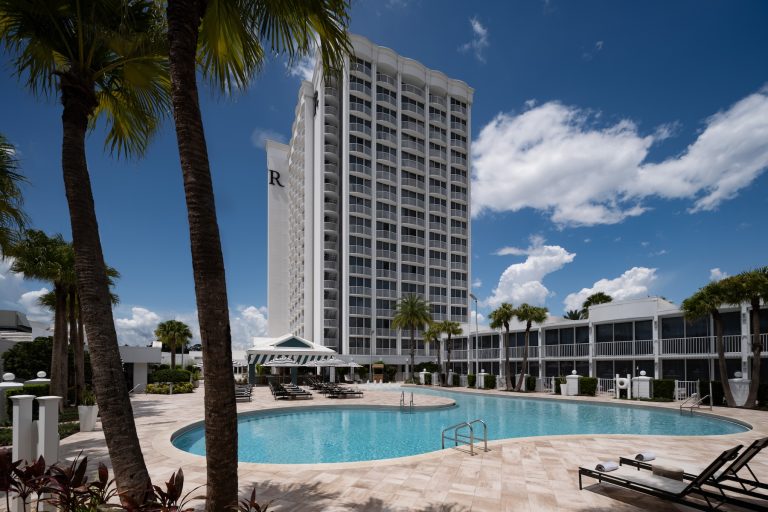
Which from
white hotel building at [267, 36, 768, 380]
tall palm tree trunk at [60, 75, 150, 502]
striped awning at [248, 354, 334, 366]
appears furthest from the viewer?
white hotel building at [267, 36, 768, 380]

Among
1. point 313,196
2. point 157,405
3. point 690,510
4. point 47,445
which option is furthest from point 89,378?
point 313,196

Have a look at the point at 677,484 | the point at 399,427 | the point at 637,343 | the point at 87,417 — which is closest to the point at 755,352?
the point at 637,343

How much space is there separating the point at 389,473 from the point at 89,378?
27.2m

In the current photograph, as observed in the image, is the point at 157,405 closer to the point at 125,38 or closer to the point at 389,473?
the point at 389,473

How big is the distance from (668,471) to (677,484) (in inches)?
19.0

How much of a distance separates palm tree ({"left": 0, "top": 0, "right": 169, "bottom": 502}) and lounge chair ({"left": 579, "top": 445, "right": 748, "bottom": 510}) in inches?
262

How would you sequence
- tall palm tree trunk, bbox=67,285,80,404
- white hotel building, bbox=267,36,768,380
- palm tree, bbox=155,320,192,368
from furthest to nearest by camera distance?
white hotel building, bbox=267,36,768,380 < palm tree, bbox=155,320,192,368 < tall palm tree trunk, bbox=67,285,80,404

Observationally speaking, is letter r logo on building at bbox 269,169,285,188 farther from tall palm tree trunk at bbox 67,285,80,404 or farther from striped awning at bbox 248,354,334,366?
tall palm tree trunk at bbox 67,285,80,404

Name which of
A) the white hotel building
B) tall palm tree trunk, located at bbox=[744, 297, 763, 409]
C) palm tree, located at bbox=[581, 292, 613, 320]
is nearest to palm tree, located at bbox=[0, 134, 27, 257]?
tall palm tree trunk, located at bbox=[744, 297, 763, 409]

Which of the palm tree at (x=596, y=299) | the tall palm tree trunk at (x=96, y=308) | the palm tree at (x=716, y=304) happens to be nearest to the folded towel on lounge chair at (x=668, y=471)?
the tall palm tree trunk at (x=96, y=308)

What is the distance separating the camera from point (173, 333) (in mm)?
52406

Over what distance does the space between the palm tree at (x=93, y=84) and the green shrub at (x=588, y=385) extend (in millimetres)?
26511

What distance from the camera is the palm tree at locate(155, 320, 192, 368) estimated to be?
5223 cm

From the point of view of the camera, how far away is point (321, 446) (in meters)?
14.3
